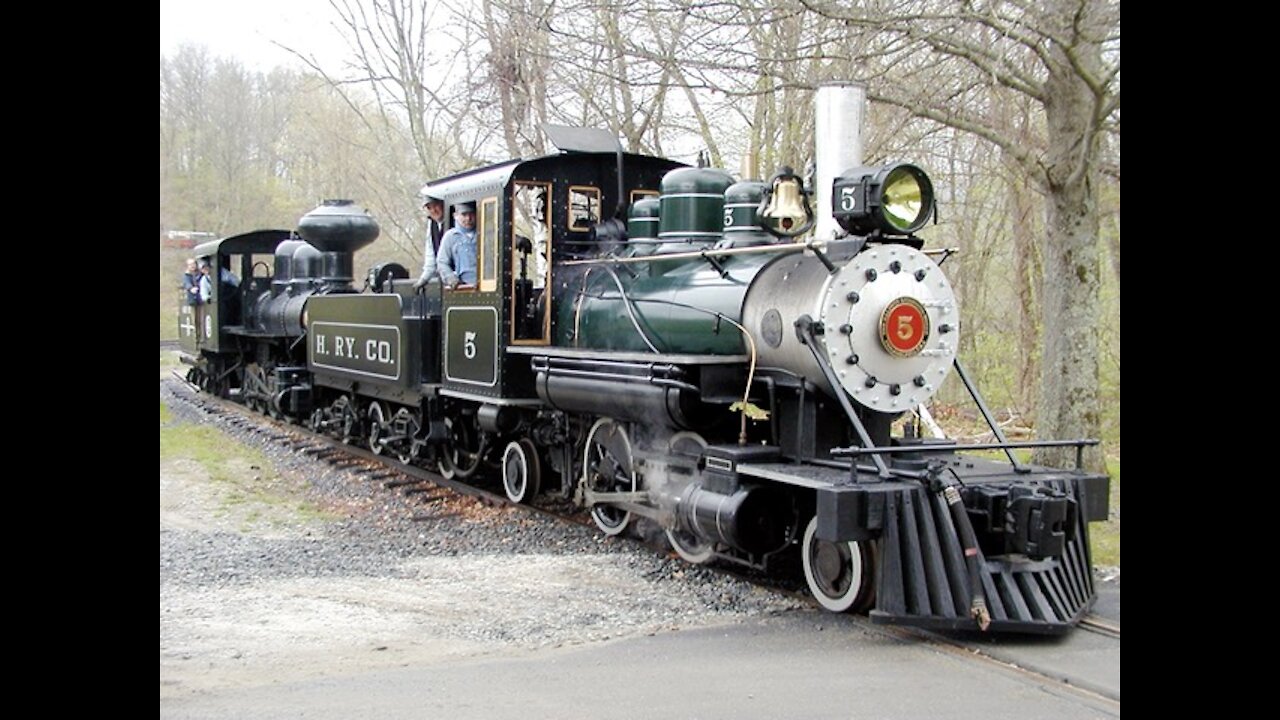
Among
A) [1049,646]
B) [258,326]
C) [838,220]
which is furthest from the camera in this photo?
[258,326]

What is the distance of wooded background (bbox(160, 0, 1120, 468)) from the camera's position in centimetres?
906

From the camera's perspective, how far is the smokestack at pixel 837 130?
6941mm

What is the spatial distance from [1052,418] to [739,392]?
3.64m

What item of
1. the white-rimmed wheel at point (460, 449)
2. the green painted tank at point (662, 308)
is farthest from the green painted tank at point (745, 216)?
the white-rimmed wheel at point (460, 449)

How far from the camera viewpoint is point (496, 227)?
30.4ft

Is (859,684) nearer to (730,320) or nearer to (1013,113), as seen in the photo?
(730,320)

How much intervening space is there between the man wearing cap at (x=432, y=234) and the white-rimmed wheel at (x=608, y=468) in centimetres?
272

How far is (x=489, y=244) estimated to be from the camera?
9461 millimetres

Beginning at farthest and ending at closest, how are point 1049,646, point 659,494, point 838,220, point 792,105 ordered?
1. point 792,105
2. point 659,494
3. point 838,220
4. point 1049,646

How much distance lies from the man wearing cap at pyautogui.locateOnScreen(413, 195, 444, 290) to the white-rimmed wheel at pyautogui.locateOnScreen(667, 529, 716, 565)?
13.5 ft

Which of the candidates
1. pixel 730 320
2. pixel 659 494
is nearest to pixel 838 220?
pixel 730 320

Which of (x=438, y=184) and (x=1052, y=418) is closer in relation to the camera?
(x=1052, y=418)

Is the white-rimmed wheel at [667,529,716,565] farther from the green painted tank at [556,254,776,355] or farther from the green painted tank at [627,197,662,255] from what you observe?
the green painted tank at [627,197,662,255]
